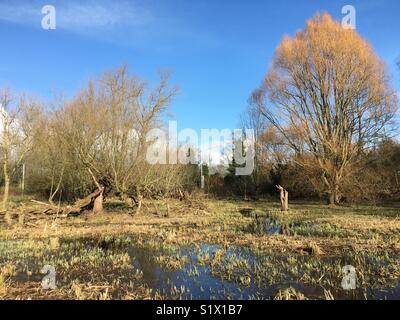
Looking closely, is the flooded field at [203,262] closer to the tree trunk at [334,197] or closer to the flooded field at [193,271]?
the flooded field at [193,271]

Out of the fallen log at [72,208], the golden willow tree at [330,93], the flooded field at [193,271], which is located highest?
the golden willow tree at [330,93]

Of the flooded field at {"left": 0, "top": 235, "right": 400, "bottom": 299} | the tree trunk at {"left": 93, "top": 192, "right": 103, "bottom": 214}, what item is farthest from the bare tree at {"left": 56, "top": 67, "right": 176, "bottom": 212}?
the flooded field at {"left": 0, "top": 235, "right": 400, "bottom": 299}

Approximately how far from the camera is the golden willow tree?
27562 millimetres

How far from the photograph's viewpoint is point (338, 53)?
2772 centimetres

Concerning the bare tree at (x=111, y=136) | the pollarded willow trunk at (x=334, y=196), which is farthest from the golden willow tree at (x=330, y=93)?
the bare tree at (x=111, y=136)

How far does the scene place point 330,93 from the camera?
2880cm

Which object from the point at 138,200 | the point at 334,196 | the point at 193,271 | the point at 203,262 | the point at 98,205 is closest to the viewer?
the point at 193,271

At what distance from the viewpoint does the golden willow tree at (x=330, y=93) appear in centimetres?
2756

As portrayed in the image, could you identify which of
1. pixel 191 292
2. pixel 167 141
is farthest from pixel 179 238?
pixel 167 141

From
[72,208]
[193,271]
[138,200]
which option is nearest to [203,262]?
[193,271]

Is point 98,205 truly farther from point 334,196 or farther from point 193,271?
point 334,196

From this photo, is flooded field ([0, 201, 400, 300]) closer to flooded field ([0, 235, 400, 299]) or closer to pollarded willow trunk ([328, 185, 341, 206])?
flooded field ([0, 235, 400, 299])
